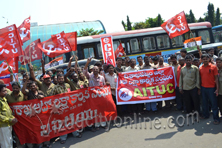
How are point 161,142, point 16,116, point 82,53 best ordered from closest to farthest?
point 161,142, point 16,116, point 82,53

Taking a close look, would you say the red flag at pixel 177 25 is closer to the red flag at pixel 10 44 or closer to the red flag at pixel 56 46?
the red flag at pixel 56 46

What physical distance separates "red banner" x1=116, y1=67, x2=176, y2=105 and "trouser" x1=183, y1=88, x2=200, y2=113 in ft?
1.92

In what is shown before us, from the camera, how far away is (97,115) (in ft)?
18.2

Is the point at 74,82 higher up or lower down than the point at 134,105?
higher up

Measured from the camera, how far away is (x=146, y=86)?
6.29 meters

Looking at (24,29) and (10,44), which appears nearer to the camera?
(10,44)

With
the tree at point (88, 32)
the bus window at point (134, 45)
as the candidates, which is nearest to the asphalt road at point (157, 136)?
the bus window at point (134, 45)

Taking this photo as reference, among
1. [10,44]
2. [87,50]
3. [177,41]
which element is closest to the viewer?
[10,44]

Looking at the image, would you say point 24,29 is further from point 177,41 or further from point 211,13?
point 211,13

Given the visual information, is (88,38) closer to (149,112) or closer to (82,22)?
(149,112)

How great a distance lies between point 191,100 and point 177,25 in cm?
297

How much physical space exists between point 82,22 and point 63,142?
34934 millimetres

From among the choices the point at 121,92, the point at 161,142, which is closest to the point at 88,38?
the point at 121,92

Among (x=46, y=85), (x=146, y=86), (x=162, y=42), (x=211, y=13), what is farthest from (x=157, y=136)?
(x=211, y=13)
